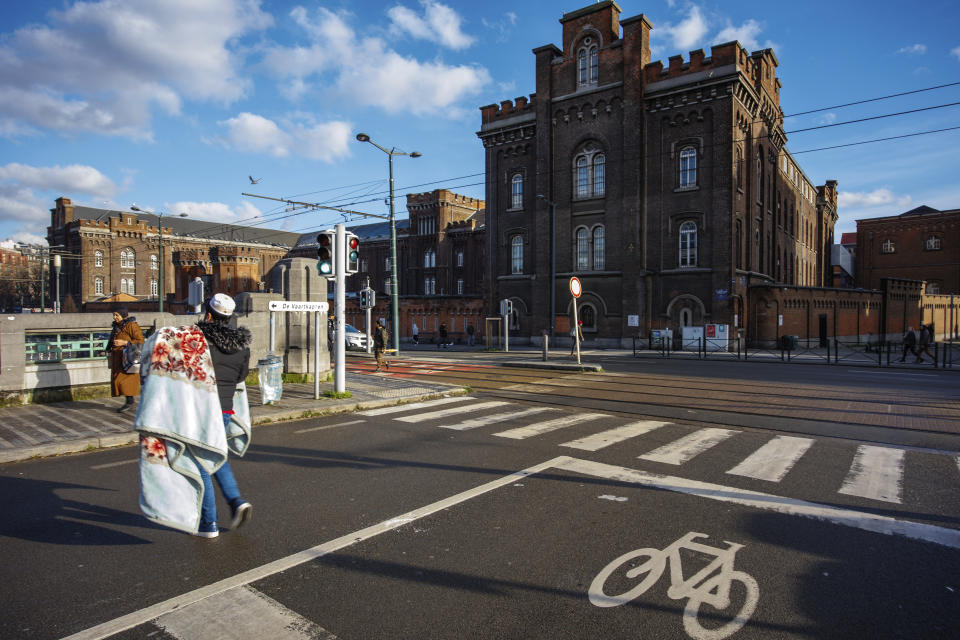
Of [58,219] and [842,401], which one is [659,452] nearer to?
[842,401]

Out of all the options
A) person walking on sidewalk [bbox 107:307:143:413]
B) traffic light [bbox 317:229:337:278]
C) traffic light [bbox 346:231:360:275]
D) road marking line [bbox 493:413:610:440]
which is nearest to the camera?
road marking line [bbox 493:413:610:440]

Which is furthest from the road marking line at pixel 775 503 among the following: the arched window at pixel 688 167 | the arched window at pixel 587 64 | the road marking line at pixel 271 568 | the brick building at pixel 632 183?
the arched window at pixel 587 64

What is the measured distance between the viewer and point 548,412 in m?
9.95

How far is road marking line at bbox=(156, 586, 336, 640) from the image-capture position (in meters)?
3.01

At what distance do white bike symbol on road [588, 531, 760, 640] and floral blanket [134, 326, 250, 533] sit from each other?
2821 mm

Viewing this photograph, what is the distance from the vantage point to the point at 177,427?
3.87m

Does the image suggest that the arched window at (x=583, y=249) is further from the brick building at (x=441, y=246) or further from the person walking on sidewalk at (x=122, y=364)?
the person walking on sidewalk at (x=122, y=364)

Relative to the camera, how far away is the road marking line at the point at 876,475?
5371mm

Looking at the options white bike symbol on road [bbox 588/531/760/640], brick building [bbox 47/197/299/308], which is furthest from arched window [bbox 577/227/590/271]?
brick building [bbox 47/197/299/308]

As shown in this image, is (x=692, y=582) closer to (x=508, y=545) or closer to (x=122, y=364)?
(x=508, y=545)

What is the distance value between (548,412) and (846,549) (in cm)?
606

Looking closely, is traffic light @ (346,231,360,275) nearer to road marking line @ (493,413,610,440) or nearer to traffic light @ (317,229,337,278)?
traffic light @ (317,229,337,278)

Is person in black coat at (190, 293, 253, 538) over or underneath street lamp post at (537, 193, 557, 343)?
underneath

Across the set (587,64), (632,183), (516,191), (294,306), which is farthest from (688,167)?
(294,306)
